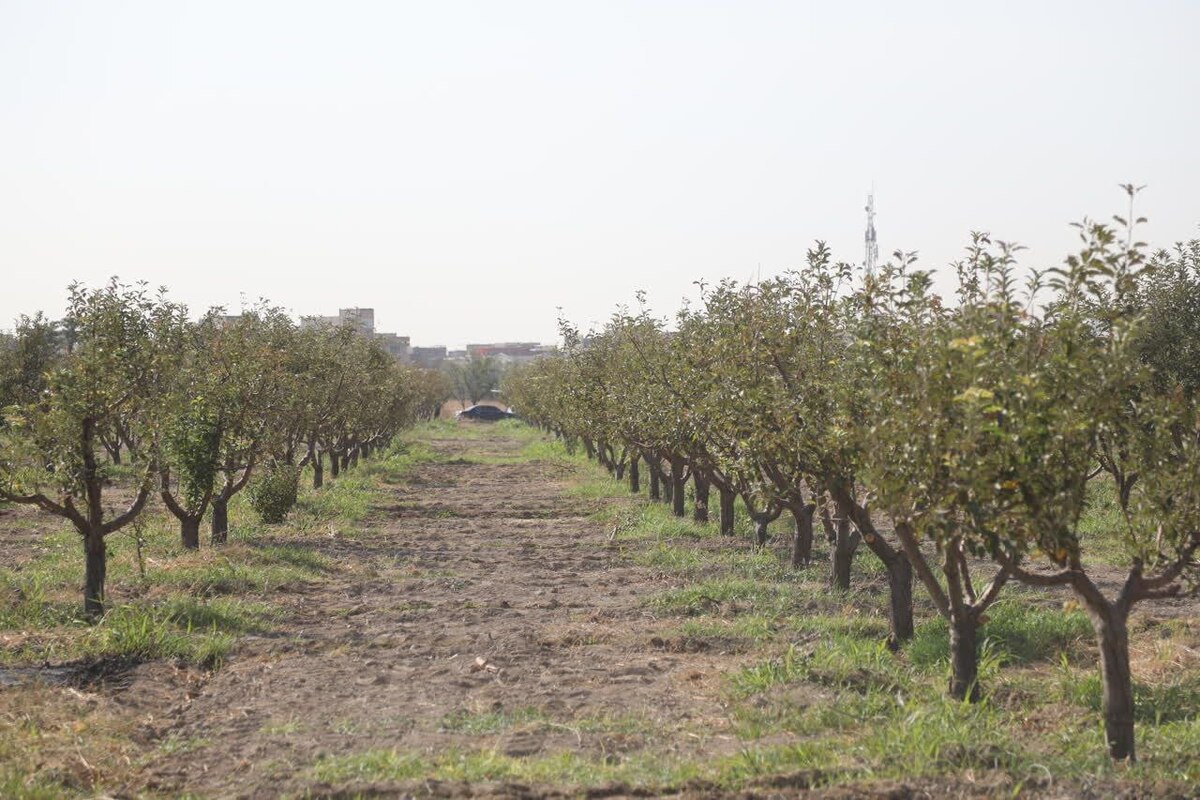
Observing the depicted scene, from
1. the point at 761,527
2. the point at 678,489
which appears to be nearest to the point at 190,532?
the point at 761,527

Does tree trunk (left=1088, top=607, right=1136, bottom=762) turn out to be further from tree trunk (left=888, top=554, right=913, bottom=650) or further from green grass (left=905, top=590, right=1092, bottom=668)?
tree trunk (left=888, top=554, right=913, bottom=650)

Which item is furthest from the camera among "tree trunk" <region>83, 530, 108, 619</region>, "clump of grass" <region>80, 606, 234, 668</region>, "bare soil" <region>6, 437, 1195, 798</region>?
"tree trunk" <region>83, 530, 108, 619</region>

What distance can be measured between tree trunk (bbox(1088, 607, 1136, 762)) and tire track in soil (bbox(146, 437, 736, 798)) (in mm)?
2709

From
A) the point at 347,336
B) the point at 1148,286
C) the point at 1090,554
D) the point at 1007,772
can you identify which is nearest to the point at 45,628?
the point at 1007,772

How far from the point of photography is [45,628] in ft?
42.9

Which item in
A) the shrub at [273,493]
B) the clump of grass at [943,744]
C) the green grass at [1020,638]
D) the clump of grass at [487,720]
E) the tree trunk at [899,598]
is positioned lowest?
the clump of grass at [487,720]

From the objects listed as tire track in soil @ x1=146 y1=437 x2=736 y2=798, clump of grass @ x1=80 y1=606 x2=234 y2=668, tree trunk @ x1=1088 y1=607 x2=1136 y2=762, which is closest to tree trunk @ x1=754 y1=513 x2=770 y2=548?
tire track in soil @ x1=146 y1=437 x2=736 y2=798

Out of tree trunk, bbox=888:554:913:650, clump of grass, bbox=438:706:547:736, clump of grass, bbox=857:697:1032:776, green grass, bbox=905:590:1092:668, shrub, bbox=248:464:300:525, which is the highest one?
shrub, bbox=248:464:300:525

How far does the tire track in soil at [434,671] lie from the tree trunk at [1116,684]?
8.89 feet

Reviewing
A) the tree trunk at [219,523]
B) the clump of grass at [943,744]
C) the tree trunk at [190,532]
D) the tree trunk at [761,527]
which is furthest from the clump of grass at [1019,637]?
the tree trunk at [219,523]

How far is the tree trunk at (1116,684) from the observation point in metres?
8.60

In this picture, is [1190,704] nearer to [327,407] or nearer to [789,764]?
[789,764]

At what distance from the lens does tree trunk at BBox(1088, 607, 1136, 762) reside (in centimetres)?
860

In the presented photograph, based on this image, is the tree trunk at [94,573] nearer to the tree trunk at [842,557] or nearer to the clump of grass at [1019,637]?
the tree trunk at [842,557]
